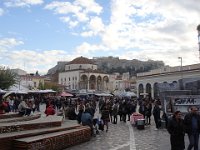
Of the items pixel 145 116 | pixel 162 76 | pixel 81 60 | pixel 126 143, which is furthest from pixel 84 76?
pixel 126 143

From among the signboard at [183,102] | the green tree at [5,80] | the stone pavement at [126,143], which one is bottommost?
the stone pavement at [126,143]

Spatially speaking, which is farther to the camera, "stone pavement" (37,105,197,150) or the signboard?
the signboard

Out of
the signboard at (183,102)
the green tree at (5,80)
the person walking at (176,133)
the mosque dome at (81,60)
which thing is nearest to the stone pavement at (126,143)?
the signboard at (183,102)

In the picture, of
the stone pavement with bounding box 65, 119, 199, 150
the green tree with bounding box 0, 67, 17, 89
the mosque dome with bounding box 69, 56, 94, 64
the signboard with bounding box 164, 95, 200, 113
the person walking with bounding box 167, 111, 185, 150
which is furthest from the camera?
the mosque dome with bounding box 69, 56, 94, 64

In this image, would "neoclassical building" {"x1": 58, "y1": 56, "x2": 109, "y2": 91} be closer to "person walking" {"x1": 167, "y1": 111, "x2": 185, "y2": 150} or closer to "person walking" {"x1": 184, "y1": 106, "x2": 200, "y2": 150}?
"person walking" {"x1": 184, "y1": 106, "x2": 200, "y2": 150}

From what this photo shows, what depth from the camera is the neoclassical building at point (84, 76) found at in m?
136

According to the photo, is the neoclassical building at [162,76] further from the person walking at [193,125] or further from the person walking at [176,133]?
the person walking at [176,133]

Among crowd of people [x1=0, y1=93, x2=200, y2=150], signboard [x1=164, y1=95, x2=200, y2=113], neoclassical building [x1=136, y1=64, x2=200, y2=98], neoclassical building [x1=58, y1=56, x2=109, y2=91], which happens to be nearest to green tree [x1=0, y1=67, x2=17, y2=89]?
crowd of people [x1=0, y1=93, x2=200, y2=150]

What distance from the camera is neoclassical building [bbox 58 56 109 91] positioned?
448 ft

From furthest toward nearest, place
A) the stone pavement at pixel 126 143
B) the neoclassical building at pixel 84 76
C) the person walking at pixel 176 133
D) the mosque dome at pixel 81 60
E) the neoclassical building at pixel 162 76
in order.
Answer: the mosque dome at pixel 81 60
the neoclassical building at pixel 84 76
the neoclassical building at pixel 162 76
the stone pavement at pixel 126 143
the person walking at pixel 176 133

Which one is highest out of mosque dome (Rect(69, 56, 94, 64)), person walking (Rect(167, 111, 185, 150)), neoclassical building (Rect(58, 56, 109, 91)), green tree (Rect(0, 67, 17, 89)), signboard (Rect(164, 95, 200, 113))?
mosque dome (Rect(69, 56, 94, 64))

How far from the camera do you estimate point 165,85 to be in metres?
27.3

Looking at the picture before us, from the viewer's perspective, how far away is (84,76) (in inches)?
5374

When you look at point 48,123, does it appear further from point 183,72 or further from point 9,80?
point 183,72
